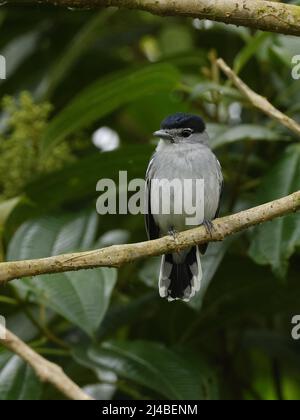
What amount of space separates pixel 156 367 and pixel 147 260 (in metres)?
0.67

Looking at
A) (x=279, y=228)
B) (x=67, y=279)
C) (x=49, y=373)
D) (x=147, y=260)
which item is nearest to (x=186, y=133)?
(x=147, y=260)

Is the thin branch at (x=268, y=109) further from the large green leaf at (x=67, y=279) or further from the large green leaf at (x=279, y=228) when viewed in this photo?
the large green leaf at (x=67, y=279)

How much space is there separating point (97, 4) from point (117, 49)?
10.8 feet

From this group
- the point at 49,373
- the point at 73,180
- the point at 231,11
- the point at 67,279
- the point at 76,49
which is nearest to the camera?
the point at 49,373

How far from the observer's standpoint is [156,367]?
12.0 feet

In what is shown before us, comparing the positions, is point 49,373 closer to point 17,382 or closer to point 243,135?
point 17,382

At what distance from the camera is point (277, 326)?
482cm

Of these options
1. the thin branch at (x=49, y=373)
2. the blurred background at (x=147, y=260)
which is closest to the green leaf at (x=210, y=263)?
the blurred background at (x=147, y=260)

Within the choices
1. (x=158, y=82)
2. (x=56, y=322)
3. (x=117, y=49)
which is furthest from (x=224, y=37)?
(x=56, y=322)

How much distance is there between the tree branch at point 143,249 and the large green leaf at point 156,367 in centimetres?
97

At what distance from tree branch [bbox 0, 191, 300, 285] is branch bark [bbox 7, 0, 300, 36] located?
0.58 m

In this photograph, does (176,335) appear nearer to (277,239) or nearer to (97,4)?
(277,239)

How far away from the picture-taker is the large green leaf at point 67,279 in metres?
3.39

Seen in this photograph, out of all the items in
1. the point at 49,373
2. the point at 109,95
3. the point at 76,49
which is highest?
the point at 76,49
